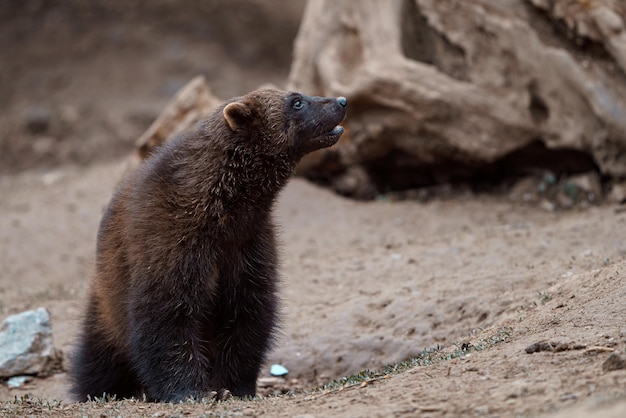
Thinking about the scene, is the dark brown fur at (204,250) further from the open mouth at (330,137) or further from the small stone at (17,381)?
the small stone at (17,381)

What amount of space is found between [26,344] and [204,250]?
2485 millimetres

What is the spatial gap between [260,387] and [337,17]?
18.4ft

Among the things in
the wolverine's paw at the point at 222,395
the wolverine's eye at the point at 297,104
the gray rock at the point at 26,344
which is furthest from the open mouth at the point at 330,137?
the gray rock at the point at 26,344

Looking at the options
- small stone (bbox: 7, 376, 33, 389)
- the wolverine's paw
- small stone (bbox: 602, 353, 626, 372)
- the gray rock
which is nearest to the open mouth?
the wolverine's paw

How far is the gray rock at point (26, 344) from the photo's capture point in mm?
7453

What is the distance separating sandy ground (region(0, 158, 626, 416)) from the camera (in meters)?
4.50

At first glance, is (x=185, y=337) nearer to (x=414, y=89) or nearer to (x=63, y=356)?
(x=63, y=356)

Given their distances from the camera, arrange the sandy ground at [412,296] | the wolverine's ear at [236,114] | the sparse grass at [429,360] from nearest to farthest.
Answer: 1. the sandy ground at [412,296]
2. the sparse grass at [429,360]
3. the wolverine's ear at [236,114]

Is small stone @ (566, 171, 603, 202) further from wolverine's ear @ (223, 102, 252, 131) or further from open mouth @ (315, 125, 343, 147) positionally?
wolverine's ear @ (223, 102, 252, 131)

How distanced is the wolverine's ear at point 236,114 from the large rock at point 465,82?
4828mm

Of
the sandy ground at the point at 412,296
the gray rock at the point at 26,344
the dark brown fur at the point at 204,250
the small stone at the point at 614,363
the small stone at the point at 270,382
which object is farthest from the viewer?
the gray rock at the point at 26,344

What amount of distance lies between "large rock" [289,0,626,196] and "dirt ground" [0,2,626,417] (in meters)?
0.63

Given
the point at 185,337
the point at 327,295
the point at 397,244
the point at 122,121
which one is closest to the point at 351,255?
the point at 397,244

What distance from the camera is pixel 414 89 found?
35.1 feet
